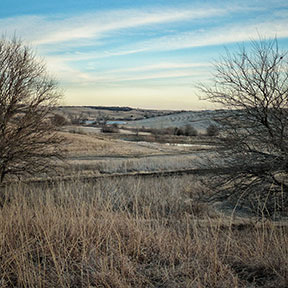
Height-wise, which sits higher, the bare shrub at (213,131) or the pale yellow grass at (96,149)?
the bare shrub at (213,131)

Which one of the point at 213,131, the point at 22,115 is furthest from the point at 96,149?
the point at 213,131

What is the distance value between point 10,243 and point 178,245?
2.31 m

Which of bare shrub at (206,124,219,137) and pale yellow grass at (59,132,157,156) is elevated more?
bare shrub at (206,124,219,137)

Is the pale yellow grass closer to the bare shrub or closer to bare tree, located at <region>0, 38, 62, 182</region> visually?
bare tree, located at <region>0, 38, 62, 182</region>

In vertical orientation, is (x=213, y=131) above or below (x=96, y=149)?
above

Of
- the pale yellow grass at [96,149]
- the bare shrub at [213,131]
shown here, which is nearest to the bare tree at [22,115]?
the bare shrub at [213,131]

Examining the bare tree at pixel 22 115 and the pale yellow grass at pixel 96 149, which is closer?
the bare tree at pixel 22 115

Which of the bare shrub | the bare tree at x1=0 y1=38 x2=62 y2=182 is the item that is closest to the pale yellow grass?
the bare tree at x1=0 y1=38 x2=62 y2=182

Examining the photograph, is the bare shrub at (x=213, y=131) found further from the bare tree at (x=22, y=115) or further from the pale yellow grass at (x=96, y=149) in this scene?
the pale yellow grass at (x=96, y=149)

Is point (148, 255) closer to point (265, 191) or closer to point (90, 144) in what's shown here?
point (265, 191)

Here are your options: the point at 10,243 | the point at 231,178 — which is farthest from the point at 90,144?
the point at 10,243

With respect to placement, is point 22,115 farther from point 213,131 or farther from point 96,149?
point 96,149

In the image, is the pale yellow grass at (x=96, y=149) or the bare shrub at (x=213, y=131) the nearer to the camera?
the bare shrub at (x=213, y=131)

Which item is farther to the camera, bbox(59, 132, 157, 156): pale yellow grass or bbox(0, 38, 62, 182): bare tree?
bbox(59, 132, 157, 156): pale yellow grass
